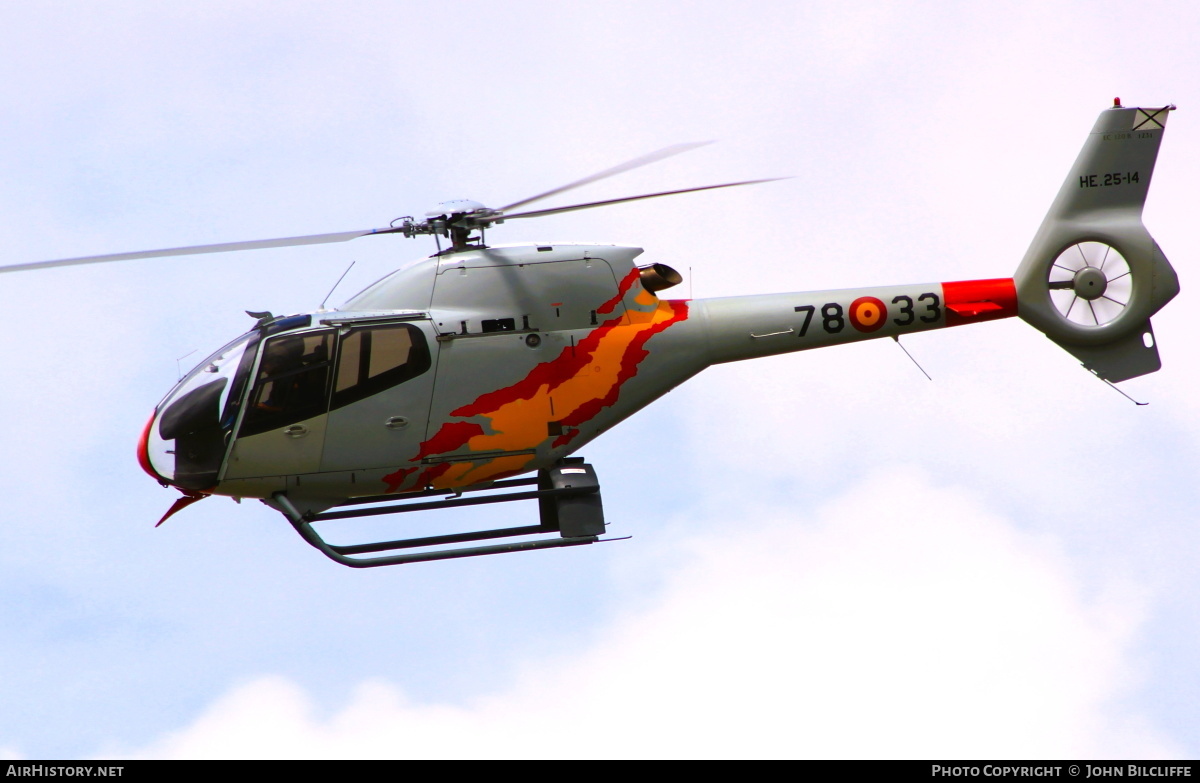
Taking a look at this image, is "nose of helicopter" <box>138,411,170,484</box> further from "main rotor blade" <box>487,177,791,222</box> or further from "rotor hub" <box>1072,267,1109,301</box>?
"rotor hub" <box>1072,267,1109,301</box>

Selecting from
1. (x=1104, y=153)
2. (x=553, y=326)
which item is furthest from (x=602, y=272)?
(x=1104, y=153)

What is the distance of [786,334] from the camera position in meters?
14.7

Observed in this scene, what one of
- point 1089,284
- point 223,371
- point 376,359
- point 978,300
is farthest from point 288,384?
point 1089,284

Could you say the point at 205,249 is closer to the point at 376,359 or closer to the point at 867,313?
the point at 376,359

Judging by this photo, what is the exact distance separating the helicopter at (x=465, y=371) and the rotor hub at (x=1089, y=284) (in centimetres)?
118

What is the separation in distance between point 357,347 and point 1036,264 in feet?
22.9

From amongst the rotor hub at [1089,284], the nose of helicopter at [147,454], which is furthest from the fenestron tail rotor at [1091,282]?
the nose of helicopter at [147,454]

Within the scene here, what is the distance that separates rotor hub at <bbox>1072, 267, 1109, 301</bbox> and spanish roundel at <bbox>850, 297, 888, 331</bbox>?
225 centimetres

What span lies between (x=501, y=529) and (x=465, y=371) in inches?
58.0

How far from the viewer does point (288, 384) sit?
44.2 feet

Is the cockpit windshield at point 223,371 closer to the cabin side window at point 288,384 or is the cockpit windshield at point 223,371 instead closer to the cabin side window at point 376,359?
the cabin side window at point 288,384

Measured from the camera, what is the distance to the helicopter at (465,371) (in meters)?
13.5

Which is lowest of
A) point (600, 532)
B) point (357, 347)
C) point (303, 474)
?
point (600, 532)

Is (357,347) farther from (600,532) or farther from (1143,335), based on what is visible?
(1143,335)
